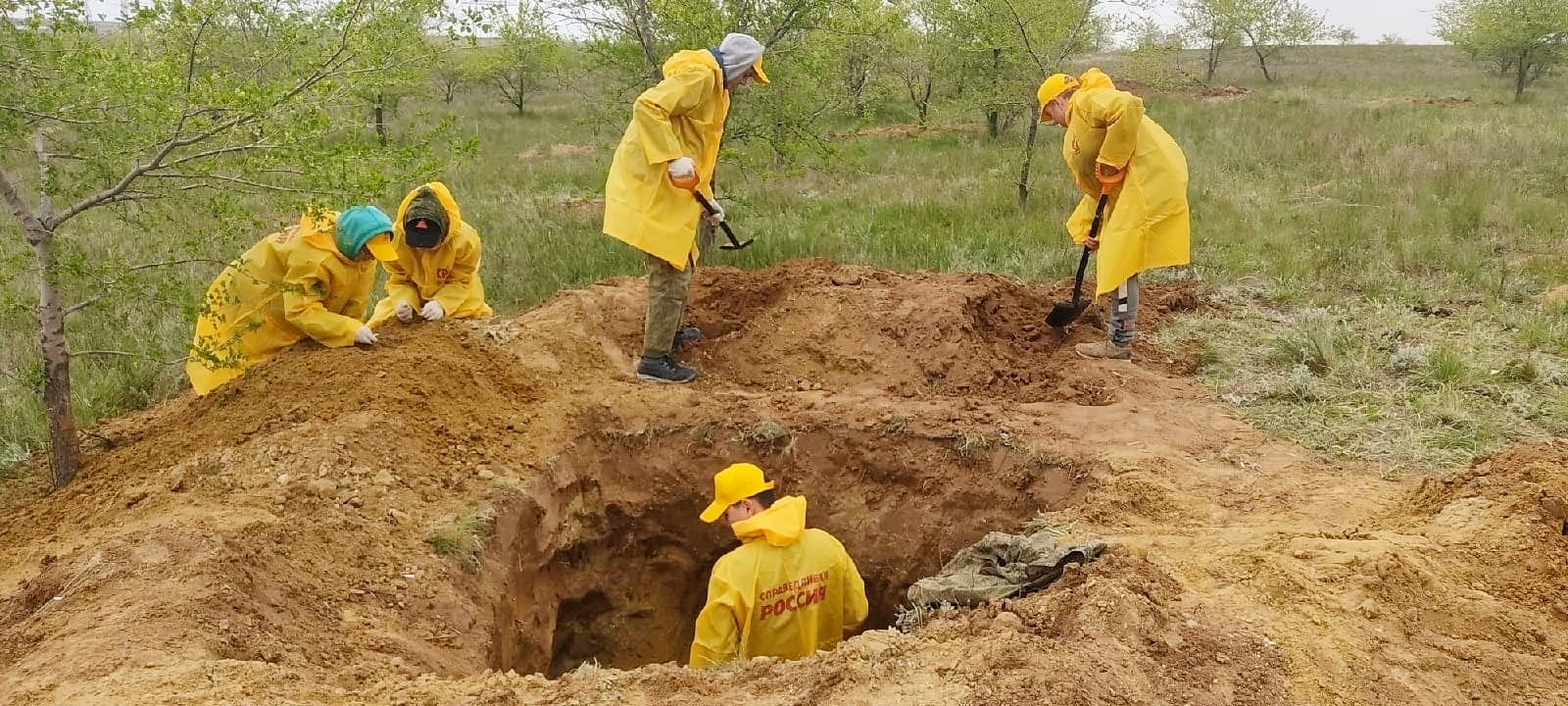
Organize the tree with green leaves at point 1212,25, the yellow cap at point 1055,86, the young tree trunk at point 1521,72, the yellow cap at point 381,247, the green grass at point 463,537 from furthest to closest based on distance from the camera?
the tree with green leaves at point 1212,25, the young tree trunk at point 1521,72, the yellow cap at point 1055,86, the yellow cap at point 381,247, the green grass at point 463,537

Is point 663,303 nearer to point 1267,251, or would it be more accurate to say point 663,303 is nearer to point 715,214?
point 715,214

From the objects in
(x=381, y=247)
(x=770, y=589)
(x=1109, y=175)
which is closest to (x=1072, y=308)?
(x=1109, y=175)

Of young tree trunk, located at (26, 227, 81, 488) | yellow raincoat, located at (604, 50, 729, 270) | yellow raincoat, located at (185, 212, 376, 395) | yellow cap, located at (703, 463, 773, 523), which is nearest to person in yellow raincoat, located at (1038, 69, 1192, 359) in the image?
yellow raincoat, located at (604, 50, 729, 270)

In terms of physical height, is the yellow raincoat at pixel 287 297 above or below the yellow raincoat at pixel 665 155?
below

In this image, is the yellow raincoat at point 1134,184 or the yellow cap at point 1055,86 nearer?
the yellow raincoat at point 1134,184

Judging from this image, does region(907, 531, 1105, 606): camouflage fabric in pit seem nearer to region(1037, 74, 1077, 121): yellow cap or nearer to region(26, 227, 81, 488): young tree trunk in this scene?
region(1037, 74, 1077, 121): yellow cap

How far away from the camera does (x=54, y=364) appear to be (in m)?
3.76

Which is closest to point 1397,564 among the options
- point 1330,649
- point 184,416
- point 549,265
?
point 1330,649

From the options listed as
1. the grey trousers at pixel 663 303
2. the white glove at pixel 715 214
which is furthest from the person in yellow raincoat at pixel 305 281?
the white glove at pixel 715 214

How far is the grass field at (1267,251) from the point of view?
4672 mm

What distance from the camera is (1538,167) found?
36.1ft

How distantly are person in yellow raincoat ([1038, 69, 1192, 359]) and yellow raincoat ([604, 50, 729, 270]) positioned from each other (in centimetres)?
202

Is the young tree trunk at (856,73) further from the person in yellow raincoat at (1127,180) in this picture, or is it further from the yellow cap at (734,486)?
the yellow cap at (734,486)

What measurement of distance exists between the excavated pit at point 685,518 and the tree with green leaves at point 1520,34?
23.8 metres
